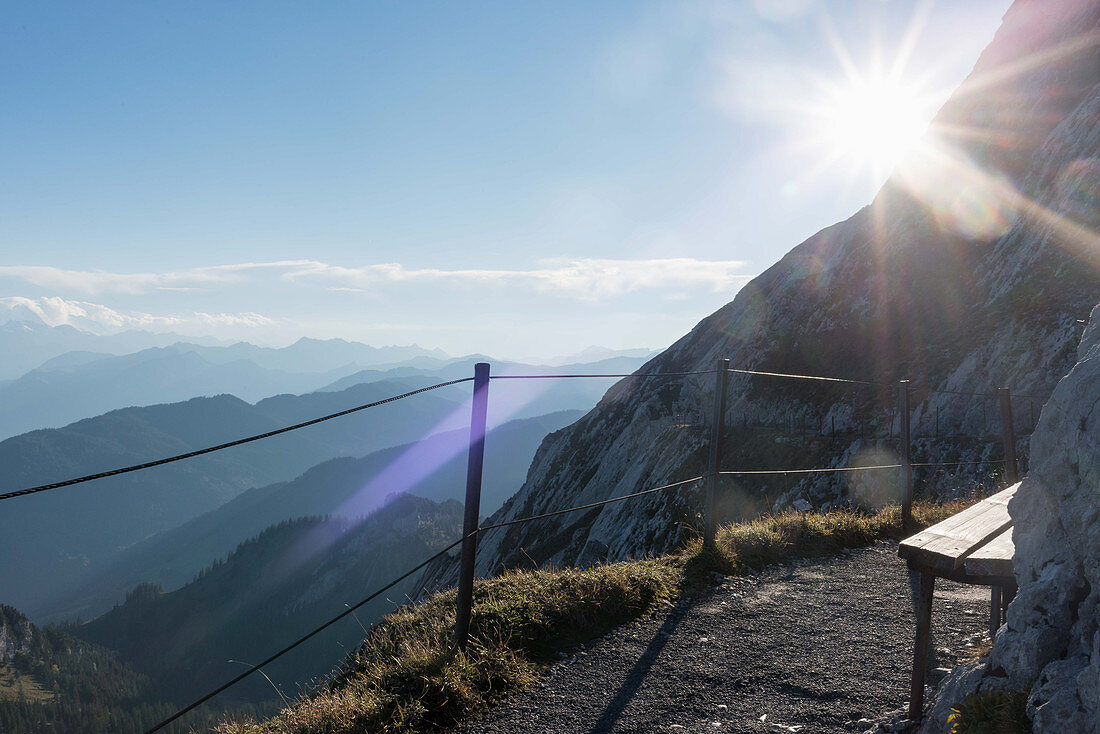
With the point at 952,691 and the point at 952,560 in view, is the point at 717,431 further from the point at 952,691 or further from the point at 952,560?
the point at 952,691

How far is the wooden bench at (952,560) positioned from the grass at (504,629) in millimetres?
3295

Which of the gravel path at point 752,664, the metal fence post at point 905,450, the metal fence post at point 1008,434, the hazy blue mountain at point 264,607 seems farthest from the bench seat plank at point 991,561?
the hazy blue mountain at point 264,607

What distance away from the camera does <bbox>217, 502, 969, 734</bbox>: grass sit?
4.89 metres

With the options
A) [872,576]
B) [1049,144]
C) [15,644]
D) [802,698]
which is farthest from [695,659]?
[15,644]

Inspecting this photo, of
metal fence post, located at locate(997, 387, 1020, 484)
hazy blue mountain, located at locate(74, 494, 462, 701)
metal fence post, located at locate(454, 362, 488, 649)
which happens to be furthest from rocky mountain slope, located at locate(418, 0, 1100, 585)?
hazy blue mountain, located at locate(74, 494, 462, 701)

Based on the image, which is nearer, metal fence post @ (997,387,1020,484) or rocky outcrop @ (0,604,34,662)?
metal fence post @ (997,387,1020,484)

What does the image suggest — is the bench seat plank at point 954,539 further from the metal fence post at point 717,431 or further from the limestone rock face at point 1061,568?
the metal fence post at point 717,431

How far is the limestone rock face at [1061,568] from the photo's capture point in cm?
263

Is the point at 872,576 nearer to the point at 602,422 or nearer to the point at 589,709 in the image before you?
the point at 589,709

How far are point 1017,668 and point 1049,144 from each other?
38461 mm

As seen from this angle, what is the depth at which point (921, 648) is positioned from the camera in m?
3.97

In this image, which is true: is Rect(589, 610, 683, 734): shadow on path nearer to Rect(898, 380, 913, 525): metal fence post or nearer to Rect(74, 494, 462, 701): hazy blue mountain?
Rect(898, 380, 913, 525): metal fence post

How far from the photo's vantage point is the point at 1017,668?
3000 mm

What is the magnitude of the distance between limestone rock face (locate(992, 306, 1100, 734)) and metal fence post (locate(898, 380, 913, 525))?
23.5ft
